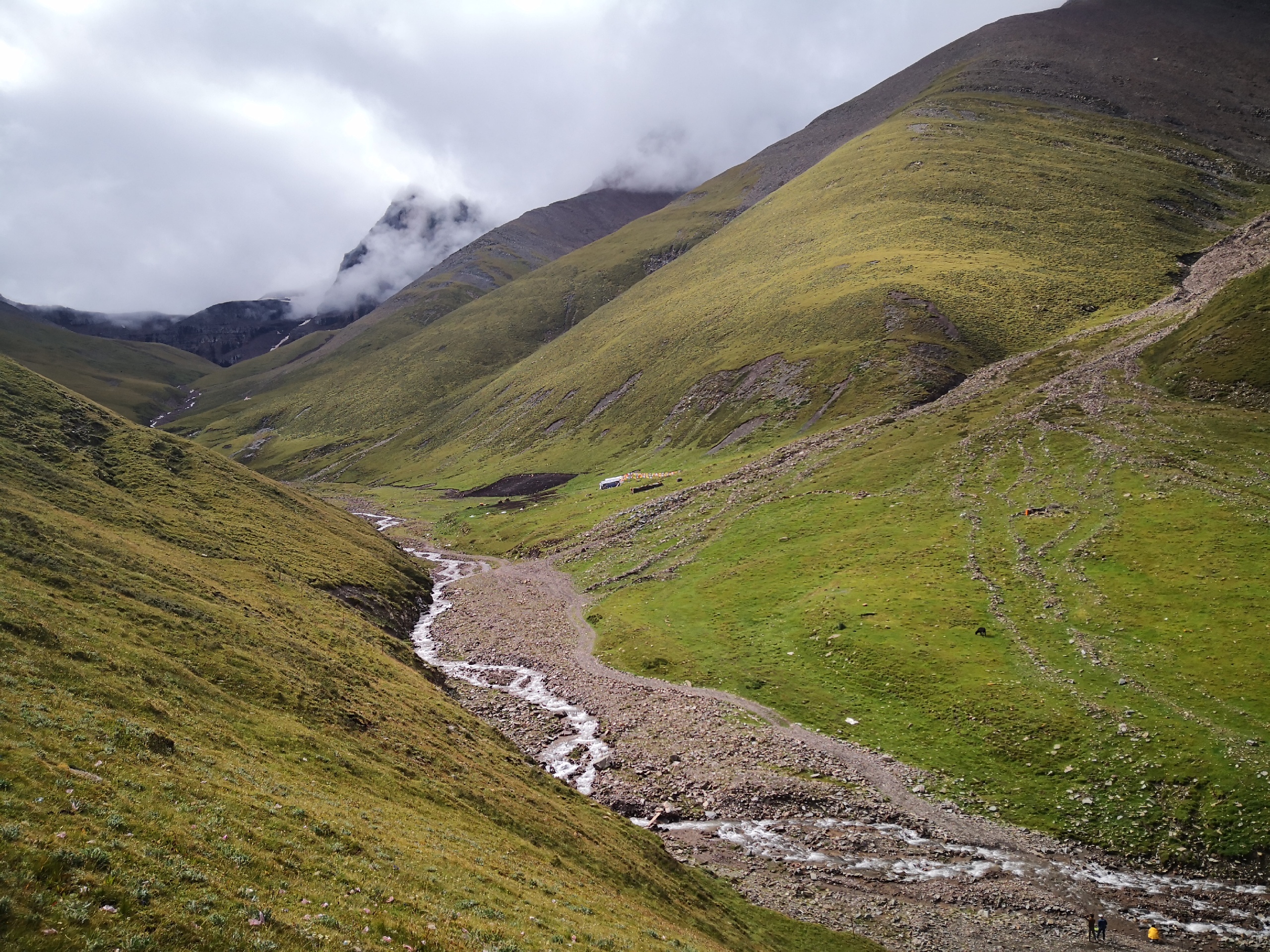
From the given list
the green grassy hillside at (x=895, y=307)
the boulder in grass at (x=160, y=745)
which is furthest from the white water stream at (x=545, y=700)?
the green grassy hillside at (x=895, y=307)

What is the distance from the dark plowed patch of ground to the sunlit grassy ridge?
53.9m

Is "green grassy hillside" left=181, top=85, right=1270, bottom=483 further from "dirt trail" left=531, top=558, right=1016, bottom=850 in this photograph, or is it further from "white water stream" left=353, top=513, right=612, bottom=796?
"white water stream" left=353, top=513, right=612, bottom=796

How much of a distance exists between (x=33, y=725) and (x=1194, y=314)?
123475 millimetres

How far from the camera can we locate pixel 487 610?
8094 centimetres

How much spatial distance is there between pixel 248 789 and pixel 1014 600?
5585 cm

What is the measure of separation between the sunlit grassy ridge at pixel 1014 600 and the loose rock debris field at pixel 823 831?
2419 millimetres

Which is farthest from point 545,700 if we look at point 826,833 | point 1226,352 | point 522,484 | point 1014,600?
point 522,484

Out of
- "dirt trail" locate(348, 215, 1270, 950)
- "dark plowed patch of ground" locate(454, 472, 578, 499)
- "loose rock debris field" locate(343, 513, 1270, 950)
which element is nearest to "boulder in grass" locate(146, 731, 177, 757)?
"loose rock debris field" locate(343, 513, 1270, 950)

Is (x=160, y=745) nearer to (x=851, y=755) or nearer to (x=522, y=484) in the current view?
(x=851, y=755)

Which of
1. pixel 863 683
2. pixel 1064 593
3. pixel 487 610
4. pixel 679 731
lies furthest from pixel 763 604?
pixel 487 610

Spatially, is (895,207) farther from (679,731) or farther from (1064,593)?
(679,731)

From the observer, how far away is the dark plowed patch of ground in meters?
149

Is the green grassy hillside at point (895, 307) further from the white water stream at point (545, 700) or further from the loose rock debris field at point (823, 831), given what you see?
the loose rock debris field at point (823, 831)

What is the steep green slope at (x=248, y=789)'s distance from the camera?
48.0 feet
